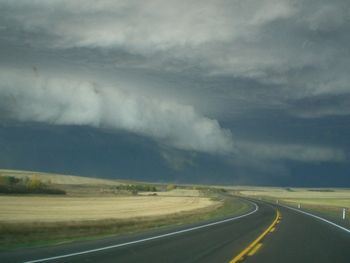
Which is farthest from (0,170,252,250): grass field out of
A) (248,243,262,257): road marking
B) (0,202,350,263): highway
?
(248,243,262,257): road marking

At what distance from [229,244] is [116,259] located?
19.9ft

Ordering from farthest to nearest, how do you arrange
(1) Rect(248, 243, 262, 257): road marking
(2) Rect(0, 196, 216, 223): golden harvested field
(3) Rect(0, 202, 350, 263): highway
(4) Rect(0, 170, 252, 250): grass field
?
(2) Rect(0, 196, 216, 223): golden harvested field → (4) Rect(0, 170, 252, 250): grass field → (1) Rect(248, 243, 262, 257): road marking → (3) Rect(0, 202, 350, 263): highway

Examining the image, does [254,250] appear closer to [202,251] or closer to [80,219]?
[202,251]

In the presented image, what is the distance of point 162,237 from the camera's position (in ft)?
69.9

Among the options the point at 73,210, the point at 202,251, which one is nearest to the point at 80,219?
the point at 73,210

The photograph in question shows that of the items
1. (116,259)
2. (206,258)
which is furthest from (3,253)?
(206,258)

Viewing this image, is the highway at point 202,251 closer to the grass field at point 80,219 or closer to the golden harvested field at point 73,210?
the grass field at point 80,219

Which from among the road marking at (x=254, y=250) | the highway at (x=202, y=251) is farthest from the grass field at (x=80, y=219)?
the road marking at (x=254, y=250)

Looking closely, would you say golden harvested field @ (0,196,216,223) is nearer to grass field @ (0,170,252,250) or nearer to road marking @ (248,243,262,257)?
grass field @ (0,170,252,250)

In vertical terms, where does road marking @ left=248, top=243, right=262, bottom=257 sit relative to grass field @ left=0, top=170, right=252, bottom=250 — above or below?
above

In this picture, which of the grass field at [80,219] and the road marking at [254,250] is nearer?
the road marking at [254,250]

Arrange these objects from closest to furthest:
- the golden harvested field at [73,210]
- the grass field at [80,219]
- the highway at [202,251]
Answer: the highway at [202,251]
the grass field at [80,219]
the golden harvested field at [73,210]

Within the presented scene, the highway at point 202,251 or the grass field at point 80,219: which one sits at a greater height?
the highway at point 202,251

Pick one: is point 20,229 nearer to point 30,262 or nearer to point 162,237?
point 162,237
